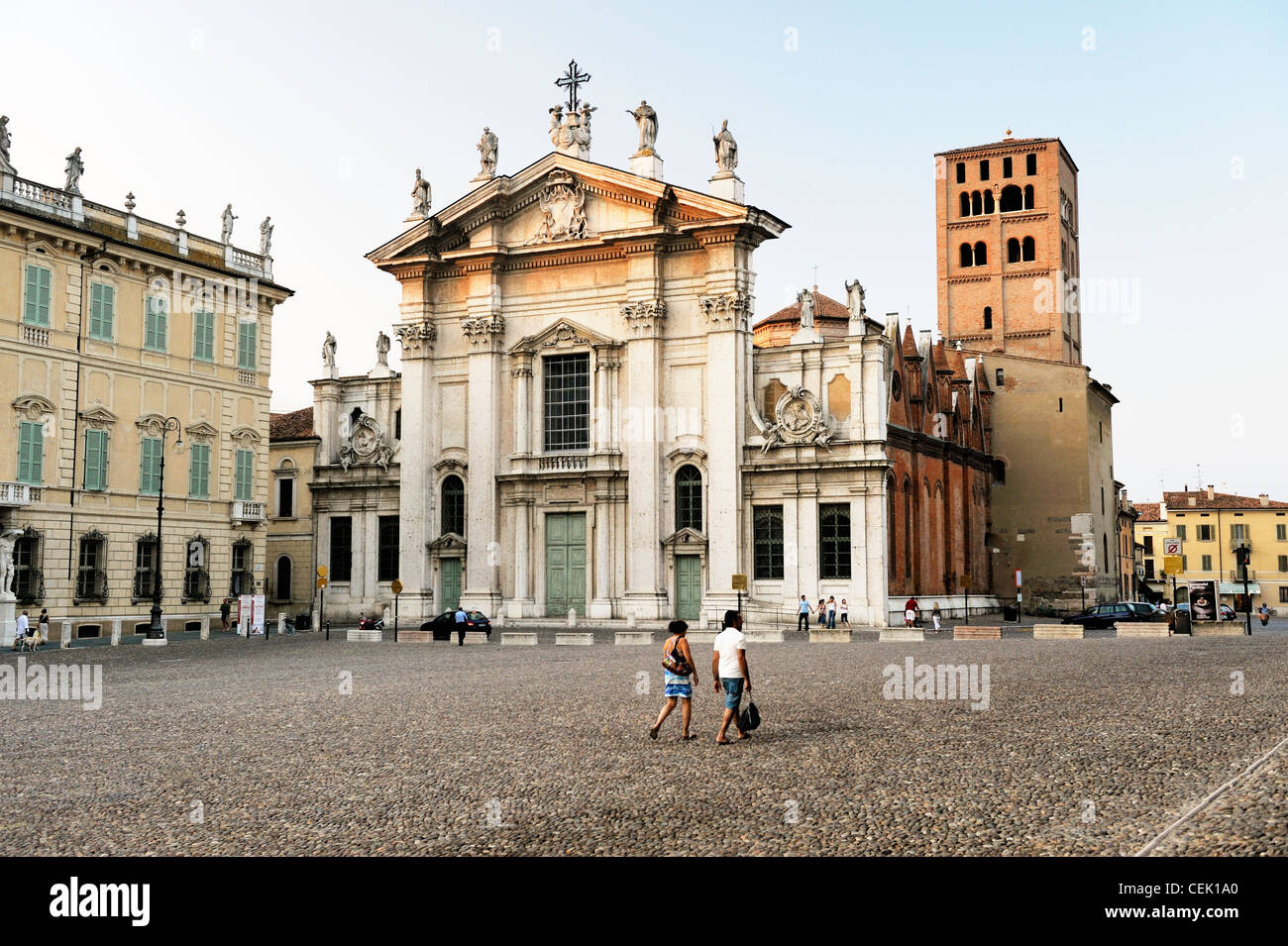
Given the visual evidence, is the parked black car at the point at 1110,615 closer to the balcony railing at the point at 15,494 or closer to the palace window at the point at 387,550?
the palace window at the point at 387,550

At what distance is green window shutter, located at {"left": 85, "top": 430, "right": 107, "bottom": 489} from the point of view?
1539 inches

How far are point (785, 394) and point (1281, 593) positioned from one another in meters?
61.9

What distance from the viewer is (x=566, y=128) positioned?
157ft

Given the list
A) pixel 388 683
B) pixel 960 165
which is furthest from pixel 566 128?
pixel 960 165

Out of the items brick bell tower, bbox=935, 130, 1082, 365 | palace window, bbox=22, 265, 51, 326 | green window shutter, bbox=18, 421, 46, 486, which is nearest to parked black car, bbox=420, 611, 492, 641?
green window shutter, bbox=18, 421, 46, 486

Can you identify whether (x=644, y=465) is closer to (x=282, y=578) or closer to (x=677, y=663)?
(x=282, y=578)

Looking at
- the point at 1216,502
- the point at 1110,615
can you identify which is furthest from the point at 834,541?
the point at 1216,502

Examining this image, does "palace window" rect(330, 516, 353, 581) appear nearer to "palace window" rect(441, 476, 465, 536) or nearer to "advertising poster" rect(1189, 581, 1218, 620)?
"palace window" rect(441, 476, 465, 536)

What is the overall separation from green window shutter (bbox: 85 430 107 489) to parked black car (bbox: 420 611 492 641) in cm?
1125

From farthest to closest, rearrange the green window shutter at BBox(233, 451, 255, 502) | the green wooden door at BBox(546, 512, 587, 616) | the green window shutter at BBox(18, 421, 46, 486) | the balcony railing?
1. the green wooden door at BBox(546, 512, 587, 616)
2. the green window shutter at BBox(233, 451, 255, 502)
3. the green window shutter at BBox(18, 421, 46, 486)
4. the balcony railing

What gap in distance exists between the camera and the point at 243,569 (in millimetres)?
45438

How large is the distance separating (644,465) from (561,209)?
35.1 feet

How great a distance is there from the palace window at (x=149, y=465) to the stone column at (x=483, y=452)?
11.5 meters

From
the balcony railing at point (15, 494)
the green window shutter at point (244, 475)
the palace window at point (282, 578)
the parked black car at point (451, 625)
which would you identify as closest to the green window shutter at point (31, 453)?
the balcony railing at point (15, 494)
